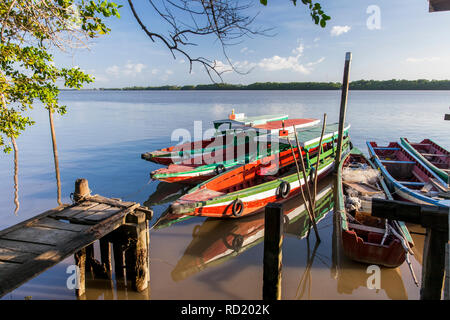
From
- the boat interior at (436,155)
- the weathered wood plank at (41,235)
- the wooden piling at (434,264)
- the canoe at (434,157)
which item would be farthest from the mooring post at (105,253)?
the boat interior at (436,155)

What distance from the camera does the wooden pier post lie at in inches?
135

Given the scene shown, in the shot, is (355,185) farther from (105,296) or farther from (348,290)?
(105,296)

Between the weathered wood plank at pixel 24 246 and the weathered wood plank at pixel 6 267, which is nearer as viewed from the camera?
the weathered wood plank at pixel 6 267

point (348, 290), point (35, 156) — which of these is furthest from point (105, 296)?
point (35, 156)

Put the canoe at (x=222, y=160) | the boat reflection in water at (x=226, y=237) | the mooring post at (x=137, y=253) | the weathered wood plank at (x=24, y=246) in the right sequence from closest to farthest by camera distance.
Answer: the weathered wood plank at (x=24, y=246)
the mooring post at (x=137, y=253)
the boat reflection in water at (x=226, y=237)
the canoe at (x=222, y=160)

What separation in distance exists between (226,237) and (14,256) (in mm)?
6178

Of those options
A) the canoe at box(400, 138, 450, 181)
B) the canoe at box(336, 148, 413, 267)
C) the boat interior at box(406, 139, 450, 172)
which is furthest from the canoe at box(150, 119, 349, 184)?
the boat interior at box(406, 139, 450, 172)

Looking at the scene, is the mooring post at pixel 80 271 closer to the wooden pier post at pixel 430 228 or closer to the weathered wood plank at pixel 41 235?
the weathered wood plank at pixel 41 235

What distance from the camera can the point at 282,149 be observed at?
13727mm

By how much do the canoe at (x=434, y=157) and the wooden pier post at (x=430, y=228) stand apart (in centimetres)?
786

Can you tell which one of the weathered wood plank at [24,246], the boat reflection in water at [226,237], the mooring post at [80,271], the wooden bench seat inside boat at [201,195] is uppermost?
the weathered wood plank at [24,246]

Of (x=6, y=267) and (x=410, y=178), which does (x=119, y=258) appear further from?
(x=410, y=178)

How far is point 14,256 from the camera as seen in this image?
4352 mm

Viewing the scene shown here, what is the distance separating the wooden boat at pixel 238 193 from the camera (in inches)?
336
